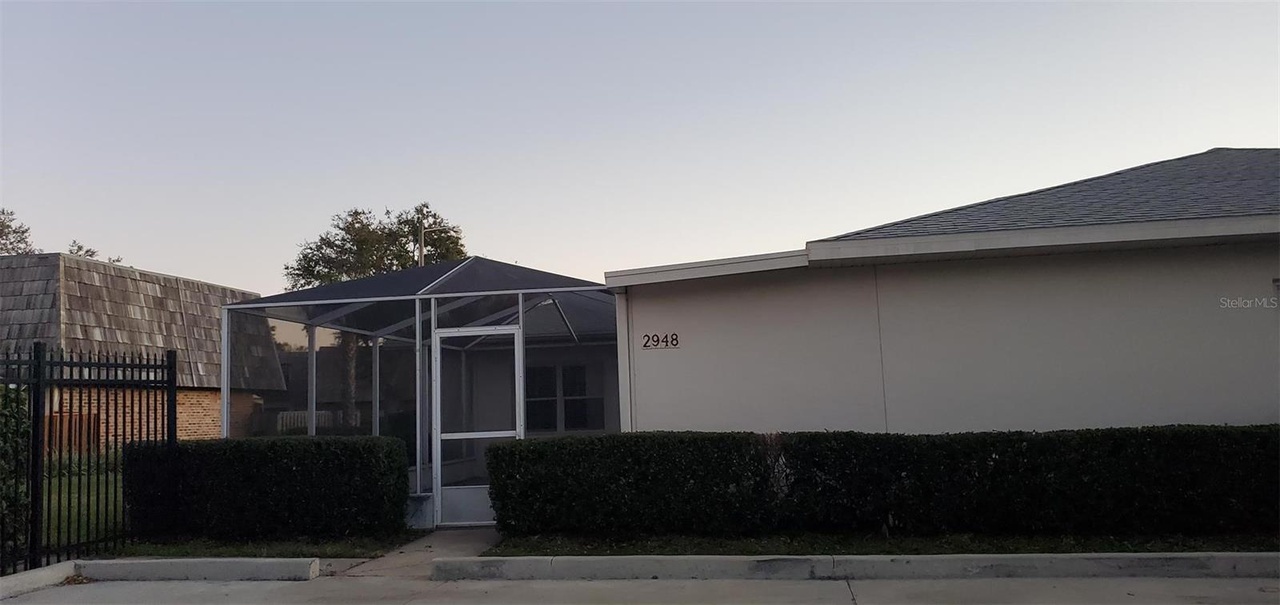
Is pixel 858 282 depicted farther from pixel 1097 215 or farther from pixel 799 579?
pixel 799 579

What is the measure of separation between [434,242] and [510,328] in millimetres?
25139

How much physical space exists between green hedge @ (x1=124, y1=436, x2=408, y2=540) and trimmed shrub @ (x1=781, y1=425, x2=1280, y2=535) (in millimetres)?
4310

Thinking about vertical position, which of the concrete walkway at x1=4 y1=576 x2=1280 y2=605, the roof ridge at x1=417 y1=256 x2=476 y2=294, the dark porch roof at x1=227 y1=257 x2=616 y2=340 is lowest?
the concrete walkway at x1=4 y1=576 x2=1280 y2=605

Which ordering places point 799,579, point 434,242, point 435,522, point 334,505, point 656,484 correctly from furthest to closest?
point 434,242
point 435,522
point 334,505
point 656,484
point 799,579

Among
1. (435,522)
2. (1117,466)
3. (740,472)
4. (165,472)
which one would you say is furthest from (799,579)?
(165,472)

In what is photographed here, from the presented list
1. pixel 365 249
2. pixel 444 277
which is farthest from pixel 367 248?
pixel 444 277

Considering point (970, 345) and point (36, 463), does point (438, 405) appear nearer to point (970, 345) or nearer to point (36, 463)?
point (36, 463)

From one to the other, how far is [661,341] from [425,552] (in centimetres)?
335

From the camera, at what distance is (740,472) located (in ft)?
31.4

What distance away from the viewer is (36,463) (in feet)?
30.2

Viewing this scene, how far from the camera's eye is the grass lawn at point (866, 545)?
869 centimetres

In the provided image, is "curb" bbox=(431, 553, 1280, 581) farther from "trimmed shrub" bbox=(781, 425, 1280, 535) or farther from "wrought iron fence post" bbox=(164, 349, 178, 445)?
"wrought iron fence post" bbox=(164, 349, 178, 445)

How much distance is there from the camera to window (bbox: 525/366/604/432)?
11656mm

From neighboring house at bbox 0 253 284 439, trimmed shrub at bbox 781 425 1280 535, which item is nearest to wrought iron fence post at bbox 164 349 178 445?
trimmed shrub at bbox 781 425 1280 535
